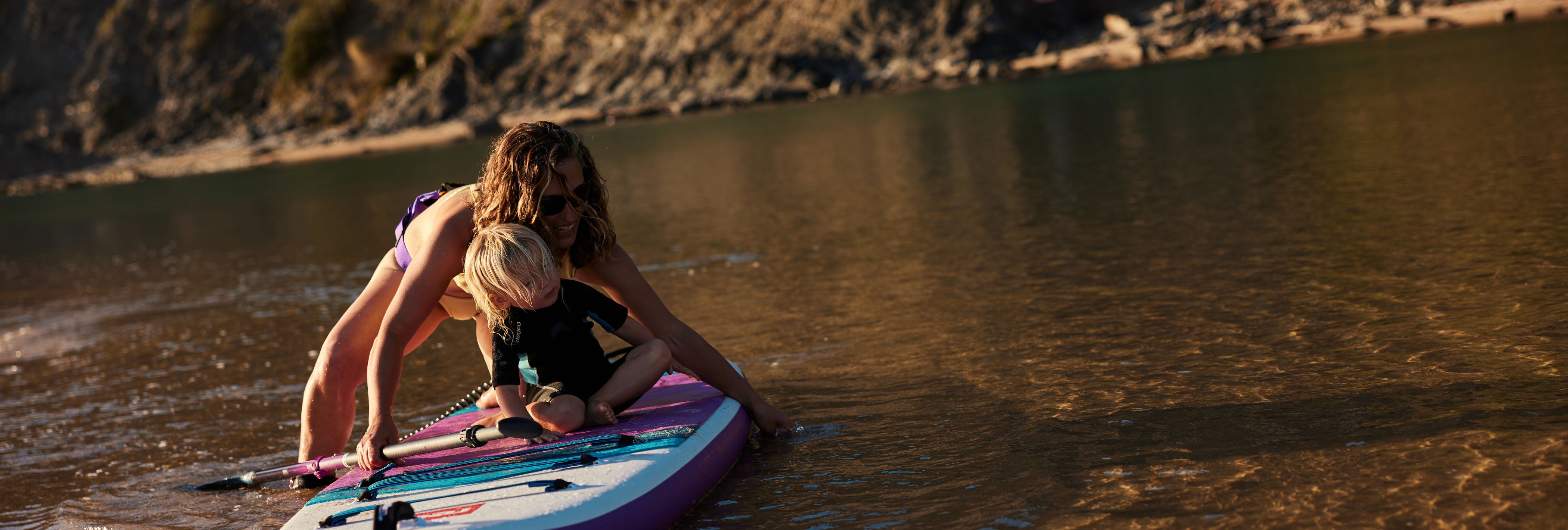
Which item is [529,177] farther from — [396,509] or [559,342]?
[396,509]

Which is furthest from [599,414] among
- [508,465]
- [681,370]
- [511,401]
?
[681,370]

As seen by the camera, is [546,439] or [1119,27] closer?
[546,439]

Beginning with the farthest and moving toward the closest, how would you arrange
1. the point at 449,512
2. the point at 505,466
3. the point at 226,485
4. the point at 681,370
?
the point at 681,370
the point at 226,485
the point at 505,466
the point at 449,512

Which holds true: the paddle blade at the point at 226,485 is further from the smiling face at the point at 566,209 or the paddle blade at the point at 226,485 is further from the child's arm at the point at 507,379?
the smiling face at the point at 566,209

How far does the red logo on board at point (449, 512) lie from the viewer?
464 cm

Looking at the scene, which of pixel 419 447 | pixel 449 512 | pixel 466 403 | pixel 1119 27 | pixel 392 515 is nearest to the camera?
pixel 392 515

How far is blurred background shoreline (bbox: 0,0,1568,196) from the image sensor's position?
4738 cm

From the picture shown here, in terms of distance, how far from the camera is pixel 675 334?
6.00m

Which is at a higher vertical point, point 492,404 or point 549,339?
point 549,339

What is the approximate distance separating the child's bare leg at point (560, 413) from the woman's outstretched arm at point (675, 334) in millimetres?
607

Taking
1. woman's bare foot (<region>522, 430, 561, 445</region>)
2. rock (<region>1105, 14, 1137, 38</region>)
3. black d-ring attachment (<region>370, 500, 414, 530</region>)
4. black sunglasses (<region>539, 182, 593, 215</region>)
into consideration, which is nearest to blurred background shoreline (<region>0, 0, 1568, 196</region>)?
rock (<region>1105, 14, 1137, 38</region>)

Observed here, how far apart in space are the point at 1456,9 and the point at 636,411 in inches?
1599

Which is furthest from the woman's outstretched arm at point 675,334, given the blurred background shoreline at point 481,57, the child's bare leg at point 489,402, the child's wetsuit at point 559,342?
the blurred background shoreline at point 481,57

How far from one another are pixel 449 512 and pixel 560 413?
0.95 metres
